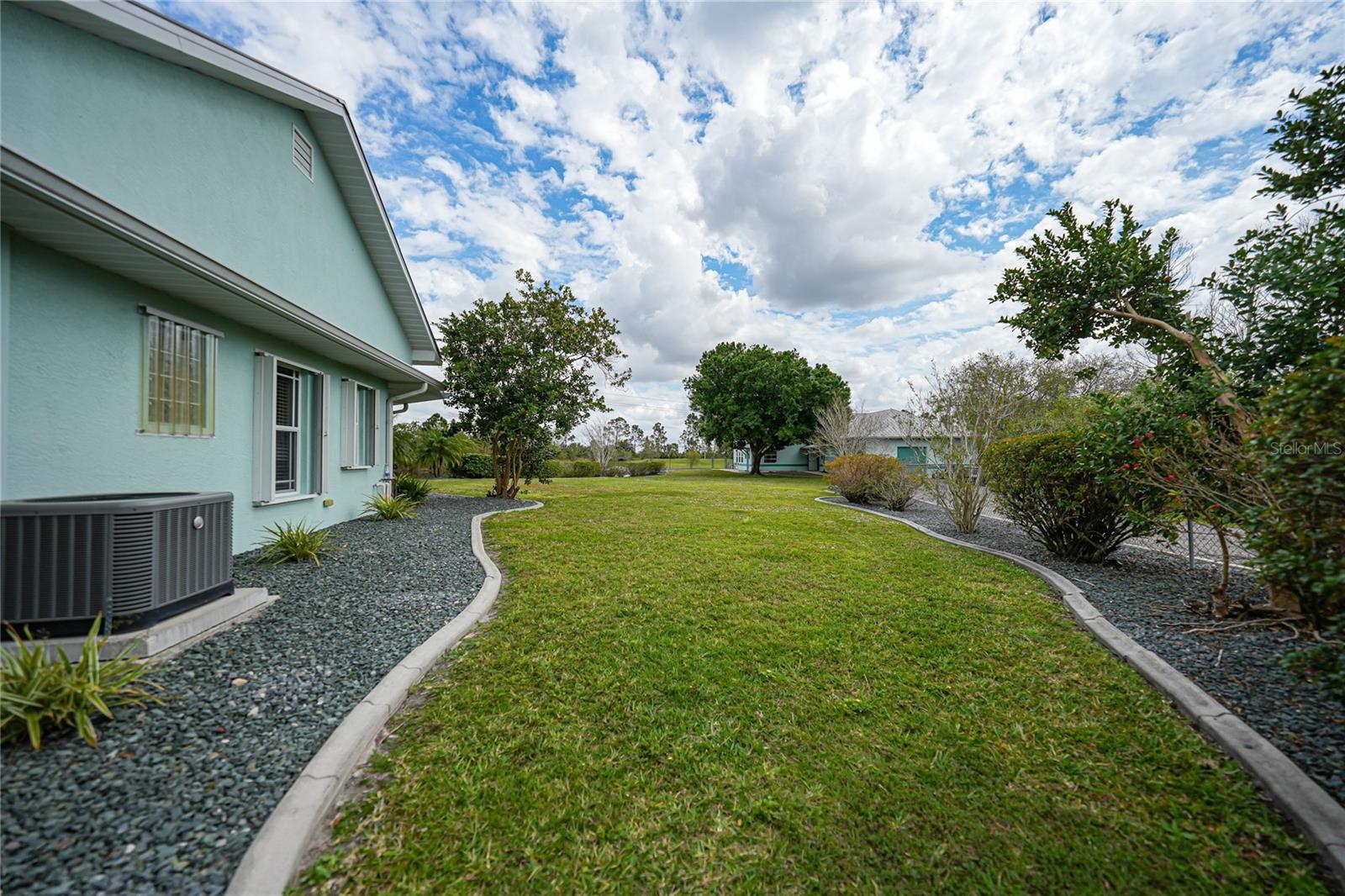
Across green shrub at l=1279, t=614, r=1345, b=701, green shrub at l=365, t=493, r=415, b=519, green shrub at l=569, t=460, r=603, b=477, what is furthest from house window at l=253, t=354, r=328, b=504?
green shrub at l=569, t=460, r=603, b=477

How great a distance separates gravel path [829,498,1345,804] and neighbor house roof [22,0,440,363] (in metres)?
9.39

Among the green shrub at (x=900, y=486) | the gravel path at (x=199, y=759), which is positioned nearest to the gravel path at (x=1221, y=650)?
the gravel path at (x=199, y=759)

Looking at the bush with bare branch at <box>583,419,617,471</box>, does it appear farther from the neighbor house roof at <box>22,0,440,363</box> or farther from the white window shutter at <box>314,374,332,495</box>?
the white window shutter at <box>314,374,332,495</box>

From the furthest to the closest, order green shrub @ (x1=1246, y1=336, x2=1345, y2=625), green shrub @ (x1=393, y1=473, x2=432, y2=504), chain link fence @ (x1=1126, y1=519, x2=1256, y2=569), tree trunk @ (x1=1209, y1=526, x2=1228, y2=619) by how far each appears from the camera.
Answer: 1. green shrub @ (x1=393, y1=473, x2=432, y2=504)
2. chain link fence @ (x1=1126, y1=519, x2=1256, y2=569)
3. tree trunk @ (x1=1209, y1=526, x2=1228, y2=619)
4. green shrub @ (x1=1246, y1=336, x2=1345, y2=625)

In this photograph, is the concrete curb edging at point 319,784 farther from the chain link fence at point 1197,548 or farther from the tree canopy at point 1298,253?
the chain link fence at point 1197,548

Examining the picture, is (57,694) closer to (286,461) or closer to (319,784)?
(319,784)

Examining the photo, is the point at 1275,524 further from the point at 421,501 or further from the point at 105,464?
the point at 421,501

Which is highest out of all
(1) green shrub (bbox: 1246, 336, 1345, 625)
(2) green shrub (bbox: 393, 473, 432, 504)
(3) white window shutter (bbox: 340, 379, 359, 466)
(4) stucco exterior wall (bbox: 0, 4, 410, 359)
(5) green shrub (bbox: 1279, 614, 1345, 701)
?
(4) stucco exterior wall (bbox: 0, 4, 410, 359)

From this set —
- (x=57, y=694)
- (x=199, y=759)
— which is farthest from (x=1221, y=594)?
(x=57, y=694)

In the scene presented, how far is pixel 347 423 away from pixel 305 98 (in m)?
4.65

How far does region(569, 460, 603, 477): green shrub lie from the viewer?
28.1m

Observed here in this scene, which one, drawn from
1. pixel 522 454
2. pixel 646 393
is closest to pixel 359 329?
pixel 522 454

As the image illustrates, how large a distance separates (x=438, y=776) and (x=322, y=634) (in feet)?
6.64

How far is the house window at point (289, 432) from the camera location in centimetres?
594
